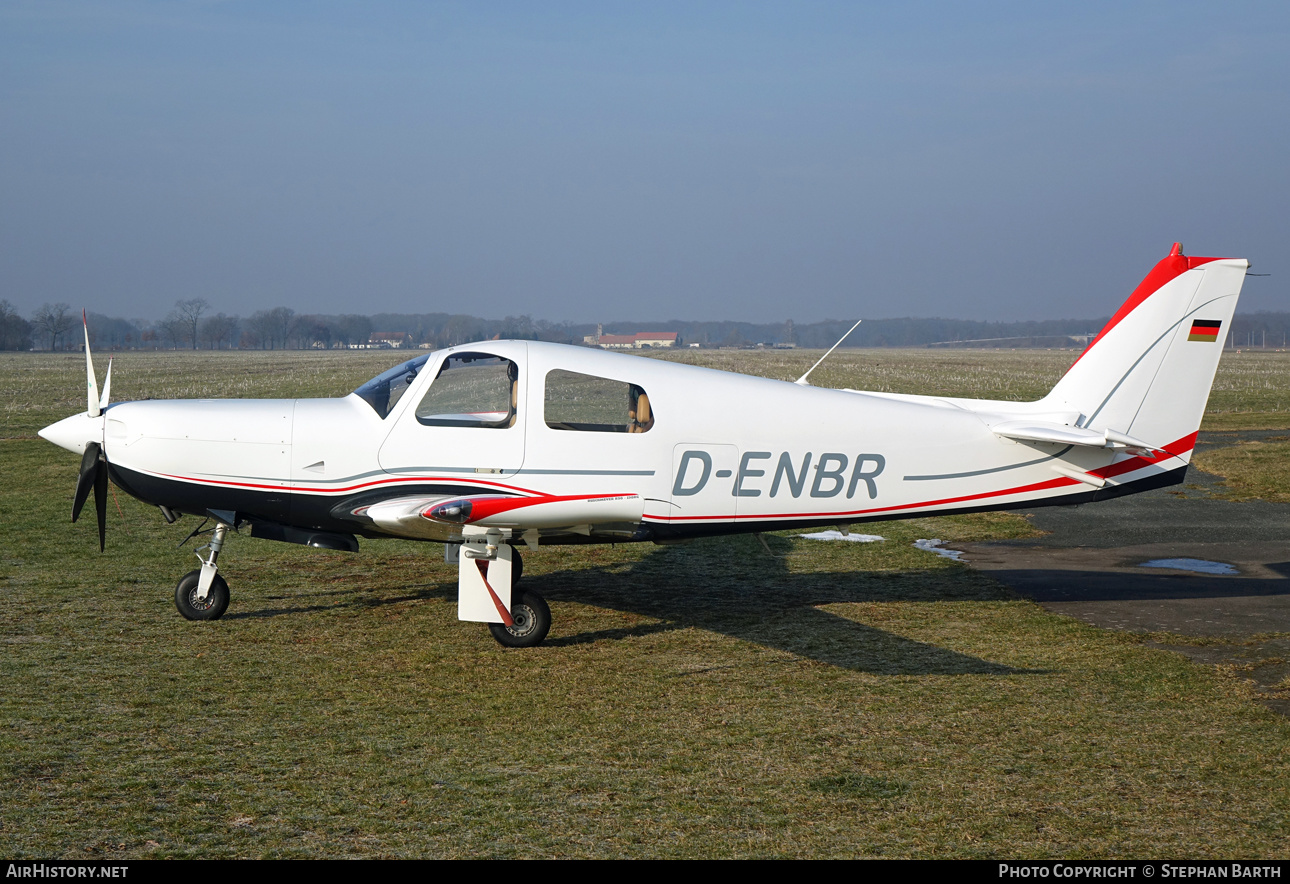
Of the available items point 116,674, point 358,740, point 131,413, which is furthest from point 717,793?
point 131,413

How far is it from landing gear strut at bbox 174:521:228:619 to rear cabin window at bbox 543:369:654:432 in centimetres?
293

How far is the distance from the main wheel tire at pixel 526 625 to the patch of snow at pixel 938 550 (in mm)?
5727

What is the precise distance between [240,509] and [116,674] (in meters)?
1.58

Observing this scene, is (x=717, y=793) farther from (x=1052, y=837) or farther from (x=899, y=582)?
(x=899, y=582)

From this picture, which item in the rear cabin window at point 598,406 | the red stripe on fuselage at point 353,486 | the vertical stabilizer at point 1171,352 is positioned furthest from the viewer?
the vertical stabilizer at point 1171,352

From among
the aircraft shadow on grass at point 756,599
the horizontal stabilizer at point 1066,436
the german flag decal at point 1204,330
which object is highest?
the german flag decal at point 1204,330

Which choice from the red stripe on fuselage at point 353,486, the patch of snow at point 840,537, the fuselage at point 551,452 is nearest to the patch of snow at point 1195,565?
the patch of snow at point 840,537

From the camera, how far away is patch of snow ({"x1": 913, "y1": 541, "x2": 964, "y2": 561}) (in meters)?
11.8

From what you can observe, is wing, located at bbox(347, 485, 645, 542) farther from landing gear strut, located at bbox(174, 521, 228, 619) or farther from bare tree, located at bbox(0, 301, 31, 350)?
bare tree, located at bbox(0, 301, 31, 350)

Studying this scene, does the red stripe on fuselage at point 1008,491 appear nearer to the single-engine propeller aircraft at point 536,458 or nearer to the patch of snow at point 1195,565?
the single-engine propeller aircraft at point 536,458

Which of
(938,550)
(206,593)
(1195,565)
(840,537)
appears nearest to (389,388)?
(206,593)

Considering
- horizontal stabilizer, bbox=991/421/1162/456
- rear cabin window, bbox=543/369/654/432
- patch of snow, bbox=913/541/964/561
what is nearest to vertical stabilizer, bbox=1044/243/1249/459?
horizontal stabilizer, bbox=991/421/1162/456

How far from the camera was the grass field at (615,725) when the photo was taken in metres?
4.61

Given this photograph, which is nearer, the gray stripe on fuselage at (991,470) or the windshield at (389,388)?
the windshield at (389,388)
